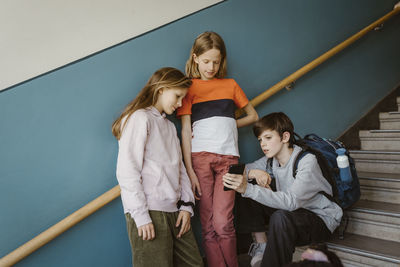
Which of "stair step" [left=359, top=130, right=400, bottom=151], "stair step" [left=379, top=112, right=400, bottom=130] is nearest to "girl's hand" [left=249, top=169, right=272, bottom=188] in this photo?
"stair step" [left=359, top=130, right=400, bottom=151]

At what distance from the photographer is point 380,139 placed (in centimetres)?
277

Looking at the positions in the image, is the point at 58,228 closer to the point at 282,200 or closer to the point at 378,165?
the point at 282,200

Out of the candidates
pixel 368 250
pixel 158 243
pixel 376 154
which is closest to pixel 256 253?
pixel 368 250

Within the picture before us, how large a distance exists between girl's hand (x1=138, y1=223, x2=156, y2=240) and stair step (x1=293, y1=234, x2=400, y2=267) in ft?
3.34

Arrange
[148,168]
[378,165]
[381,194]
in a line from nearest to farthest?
1. [148,168]
2. [381,194]
3. [378,165]

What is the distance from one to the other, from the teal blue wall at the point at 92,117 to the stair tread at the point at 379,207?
2.45ft

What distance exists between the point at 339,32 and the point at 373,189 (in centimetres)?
143

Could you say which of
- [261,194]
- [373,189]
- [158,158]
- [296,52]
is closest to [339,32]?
[296,52]

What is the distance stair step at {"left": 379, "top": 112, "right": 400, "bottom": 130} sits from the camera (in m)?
2.92

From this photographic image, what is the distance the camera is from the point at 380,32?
3.29 metres

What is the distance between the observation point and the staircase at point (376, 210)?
179 centimetres

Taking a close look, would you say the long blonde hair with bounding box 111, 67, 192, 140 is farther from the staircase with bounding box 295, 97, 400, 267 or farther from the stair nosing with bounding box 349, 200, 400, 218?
the stair nosing with bounding box 349, 200, 400, 218

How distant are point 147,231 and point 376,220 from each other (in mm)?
1412

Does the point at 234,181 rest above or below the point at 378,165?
above
